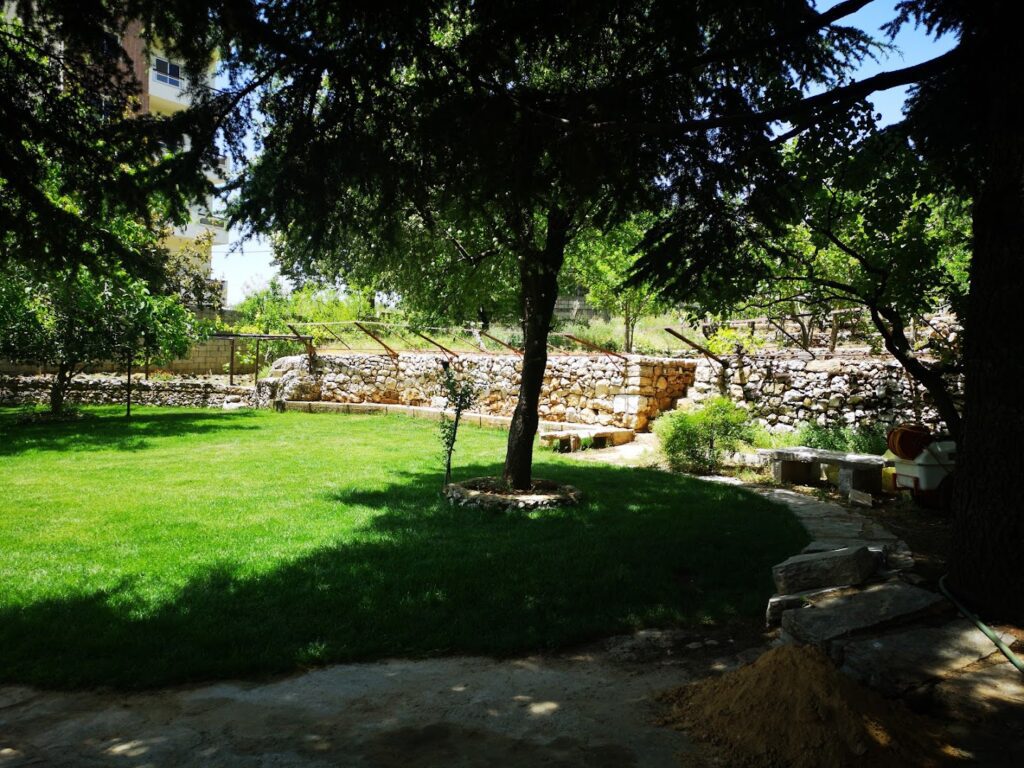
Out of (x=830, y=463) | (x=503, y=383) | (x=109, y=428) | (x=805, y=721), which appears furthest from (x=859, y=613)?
(x=109, y=428)

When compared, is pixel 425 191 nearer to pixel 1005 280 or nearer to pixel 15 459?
pixel 1005 280

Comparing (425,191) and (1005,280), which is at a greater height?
(425,191)

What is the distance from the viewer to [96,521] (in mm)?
7195

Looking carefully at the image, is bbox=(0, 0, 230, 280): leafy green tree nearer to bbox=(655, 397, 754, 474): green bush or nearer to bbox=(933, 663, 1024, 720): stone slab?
bbox=(933, 663, 1024, 720): stone slab

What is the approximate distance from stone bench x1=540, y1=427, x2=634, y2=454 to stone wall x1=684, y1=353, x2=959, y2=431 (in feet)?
5.75

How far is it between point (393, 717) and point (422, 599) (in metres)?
1.67

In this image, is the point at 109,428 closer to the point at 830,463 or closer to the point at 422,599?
the point at 422,599

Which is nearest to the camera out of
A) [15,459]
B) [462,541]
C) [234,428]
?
[462,541]

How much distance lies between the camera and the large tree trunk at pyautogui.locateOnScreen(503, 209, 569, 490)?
7793 mm

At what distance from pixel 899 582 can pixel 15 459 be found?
12.4 m

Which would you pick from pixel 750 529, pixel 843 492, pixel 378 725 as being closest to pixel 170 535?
pixel 378 725

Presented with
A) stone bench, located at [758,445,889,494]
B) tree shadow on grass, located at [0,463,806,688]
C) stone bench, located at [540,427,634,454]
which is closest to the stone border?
tree shadow on grass, located at [0,463,806,688]

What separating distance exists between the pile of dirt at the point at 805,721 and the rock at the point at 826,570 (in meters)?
1.12

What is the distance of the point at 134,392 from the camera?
20.2 meters
